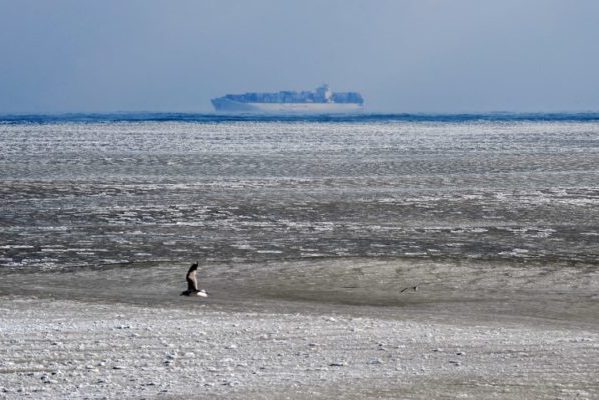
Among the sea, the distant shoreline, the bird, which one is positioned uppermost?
the bird

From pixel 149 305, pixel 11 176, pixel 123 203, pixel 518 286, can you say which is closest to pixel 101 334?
pixel 149 305

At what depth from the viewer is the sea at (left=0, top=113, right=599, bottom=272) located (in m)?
14.7

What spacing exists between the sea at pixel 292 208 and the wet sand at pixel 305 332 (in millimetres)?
1274

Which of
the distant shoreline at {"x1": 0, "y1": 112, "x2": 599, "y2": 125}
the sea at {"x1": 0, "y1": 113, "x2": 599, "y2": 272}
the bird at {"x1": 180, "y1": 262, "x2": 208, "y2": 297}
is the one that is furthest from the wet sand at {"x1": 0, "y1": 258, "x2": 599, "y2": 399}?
the distant shoreline at {"x1": 0, "y1": 112, "x2": 599, "y2": 125}

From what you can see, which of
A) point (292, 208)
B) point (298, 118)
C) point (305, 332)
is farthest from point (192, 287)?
point (298, 118)

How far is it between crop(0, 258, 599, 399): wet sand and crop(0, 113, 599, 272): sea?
127cm

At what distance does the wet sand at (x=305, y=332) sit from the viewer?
745 centimetres

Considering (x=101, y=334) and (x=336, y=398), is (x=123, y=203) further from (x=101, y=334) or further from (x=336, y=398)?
(x=336, y=398)

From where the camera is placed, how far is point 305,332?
9.13 m

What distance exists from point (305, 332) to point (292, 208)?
1085 cm

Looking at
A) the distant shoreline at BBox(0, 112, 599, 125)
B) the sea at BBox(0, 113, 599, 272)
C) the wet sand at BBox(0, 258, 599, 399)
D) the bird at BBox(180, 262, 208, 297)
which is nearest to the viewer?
the wet sand at BBox(0, 258, 599, 399)

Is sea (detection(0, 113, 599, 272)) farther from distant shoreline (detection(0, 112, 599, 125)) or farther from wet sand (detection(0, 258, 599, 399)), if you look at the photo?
distant shoreline (detection(0, 112, 599, 125))

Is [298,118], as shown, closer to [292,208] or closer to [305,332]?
[292,208]

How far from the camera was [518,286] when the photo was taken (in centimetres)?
1211
